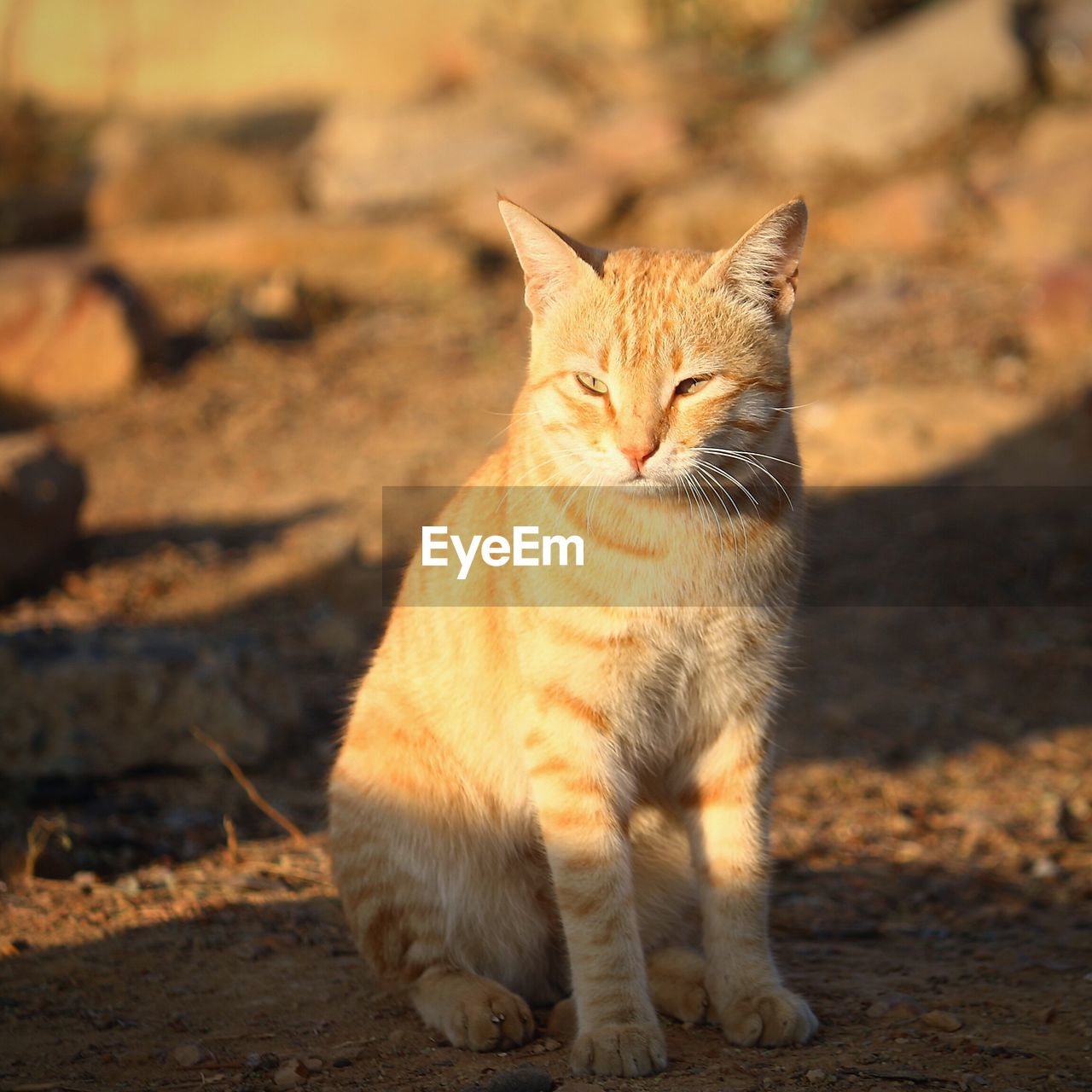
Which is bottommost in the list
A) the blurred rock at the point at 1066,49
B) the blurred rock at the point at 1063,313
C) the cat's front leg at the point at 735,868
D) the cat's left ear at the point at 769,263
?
the cat's front leg at the point at 735,868

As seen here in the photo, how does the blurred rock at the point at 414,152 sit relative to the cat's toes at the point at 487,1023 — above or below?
above

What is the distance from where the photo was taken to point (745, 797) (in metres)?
3.13

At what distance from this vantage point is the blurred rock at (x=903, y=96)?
10258 mm

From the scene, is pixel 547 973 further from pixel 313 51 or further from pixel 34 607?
pixel 313 51

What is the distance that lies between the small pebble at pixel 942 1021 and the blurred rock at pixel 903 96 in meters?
8.32

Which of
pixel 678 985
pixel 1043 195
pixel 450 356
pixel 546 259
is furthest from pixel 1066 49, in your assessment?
pixel 678 985

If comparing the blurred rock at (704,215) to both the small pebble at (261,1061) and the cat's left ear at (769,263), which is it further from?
the small pebble at (261,1061)

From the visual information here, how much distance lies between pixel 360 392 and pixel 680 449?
6.01m

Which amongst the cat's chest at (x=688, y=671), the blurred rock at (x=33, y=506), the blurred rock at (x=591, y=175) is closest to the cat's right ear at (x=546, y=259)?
the cat's chest at (x=688, y=671)

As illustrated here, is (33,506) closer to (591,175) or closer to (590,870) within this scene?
(590,870)

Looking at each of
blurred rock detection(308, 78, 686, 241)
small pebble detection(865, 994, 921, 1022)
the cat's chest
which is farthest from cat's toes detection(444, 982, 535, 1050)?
blurred rock detection(308, 78, 686, 241)

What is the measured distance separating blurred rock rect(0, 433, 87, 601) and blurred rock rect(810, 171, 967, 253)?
18.2 ft

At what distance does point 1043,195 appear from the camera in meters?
9.01

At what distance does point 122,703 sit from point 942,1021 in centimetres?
290
